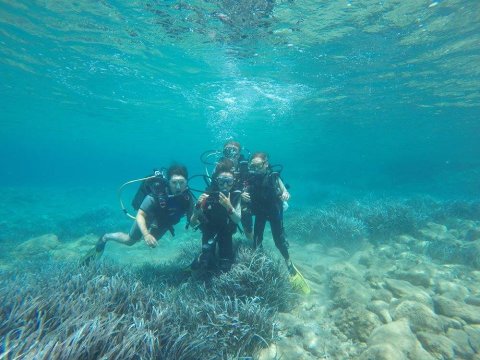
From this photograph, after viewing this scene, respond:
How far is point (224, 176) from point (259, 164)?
3.83 ft

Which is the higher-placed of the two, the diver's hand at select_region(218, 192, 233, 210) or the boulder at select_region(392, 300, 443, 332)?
the diver's hand at select_region(218, 192, 233, 210)

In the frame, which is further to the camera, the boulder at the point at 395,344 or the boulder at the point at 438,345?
the boulder at the point at 438,345

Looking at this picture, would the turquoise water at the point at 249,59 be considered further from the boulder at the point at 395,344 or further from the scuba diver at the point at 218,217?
the boulder at the point at 395,344

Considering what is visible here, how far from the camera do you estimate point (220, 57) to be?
17.8 m

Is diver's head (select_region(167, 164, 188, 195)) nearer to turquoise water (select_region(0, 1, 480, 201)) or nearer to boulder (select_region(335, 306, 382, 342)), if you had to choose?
boulder (select_region(335, 306, 382, 342))

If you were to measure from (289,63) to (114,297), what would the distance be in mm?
17812

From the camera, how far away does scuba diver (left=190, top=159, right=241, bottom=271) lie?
590 centimetres

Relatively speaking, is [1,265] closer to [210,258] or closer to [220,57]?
[210,258]

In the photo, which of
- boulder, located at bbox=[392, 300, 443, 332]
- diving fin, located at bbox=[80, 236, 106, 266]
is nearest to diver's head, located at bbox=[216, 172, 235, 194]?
boulder, located at bbox=[392, 300, 443, 332]

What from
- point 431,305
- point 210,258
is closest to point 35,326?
point 210,258

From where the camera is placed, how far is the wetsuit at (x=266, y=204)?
22.2 feet

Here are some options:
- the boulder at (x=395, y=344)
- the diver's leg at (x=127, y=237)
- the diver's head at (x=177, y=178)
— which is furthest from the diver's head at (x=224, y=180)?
the boulder at (x=395, y=344)

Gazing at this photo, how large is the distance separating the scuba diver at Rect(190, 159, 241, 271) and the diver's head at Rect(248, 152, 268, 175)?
29.7 inches

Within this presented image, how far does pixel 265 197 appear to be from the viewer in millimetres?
6863
